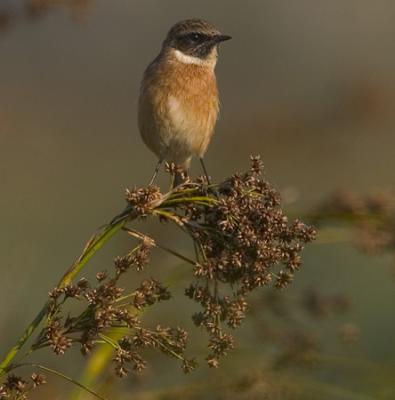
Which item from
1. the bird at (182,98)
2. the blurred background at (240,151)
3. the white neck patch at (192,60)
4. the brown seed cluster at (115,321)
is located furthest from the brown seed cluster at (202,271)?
the white neck patch at (192,60)

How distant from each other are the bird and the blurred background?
485 mm

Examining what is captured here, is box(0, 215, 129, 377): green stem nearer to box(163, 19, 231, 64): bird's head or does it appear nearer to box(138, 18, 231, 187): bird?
box(138, 18, 231, 187): bird

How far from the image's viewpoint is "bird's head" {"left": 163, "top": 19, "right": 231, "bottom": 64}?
5.10 metres

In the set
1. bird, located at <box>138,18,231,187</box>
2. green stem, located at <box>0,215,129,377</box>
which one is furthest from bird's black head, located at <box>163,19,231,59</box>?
green stem, located at <box>0,215,129,377</box>

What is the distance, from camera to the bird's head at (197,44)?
5.10m

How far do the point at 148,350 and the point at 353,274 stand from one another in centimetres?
324

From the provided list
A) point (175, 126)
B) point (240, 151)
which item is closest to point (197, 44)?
point (175, 126)

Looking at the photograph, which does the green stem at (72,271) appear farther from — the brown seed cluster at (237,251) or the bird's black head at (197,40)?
the bird's black head at (197,40)

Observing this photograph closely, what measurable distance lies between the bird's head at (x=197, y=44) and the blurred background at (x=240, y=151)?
0.72 metres

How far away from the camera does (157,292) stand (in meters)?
2.48

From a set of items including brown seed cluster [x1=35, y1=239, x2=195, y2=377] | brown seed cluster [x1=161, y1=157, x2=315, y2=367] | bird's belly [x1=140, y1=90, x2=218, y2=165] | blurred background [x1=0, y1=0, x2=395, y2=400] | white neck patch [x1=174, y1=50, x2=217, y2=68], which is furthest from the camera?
white neck patch [x1=174, y1=50, x2=217, y2=68]

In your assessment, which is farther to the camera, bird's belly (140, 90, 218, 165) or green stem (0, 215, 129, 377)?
bird's belly (140, 90, 218, 165)

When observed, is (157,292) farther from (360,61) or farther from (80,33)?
(80,33)

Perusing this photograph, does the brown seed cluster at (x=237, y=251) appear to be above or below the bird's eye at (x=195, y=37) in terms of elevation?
below
